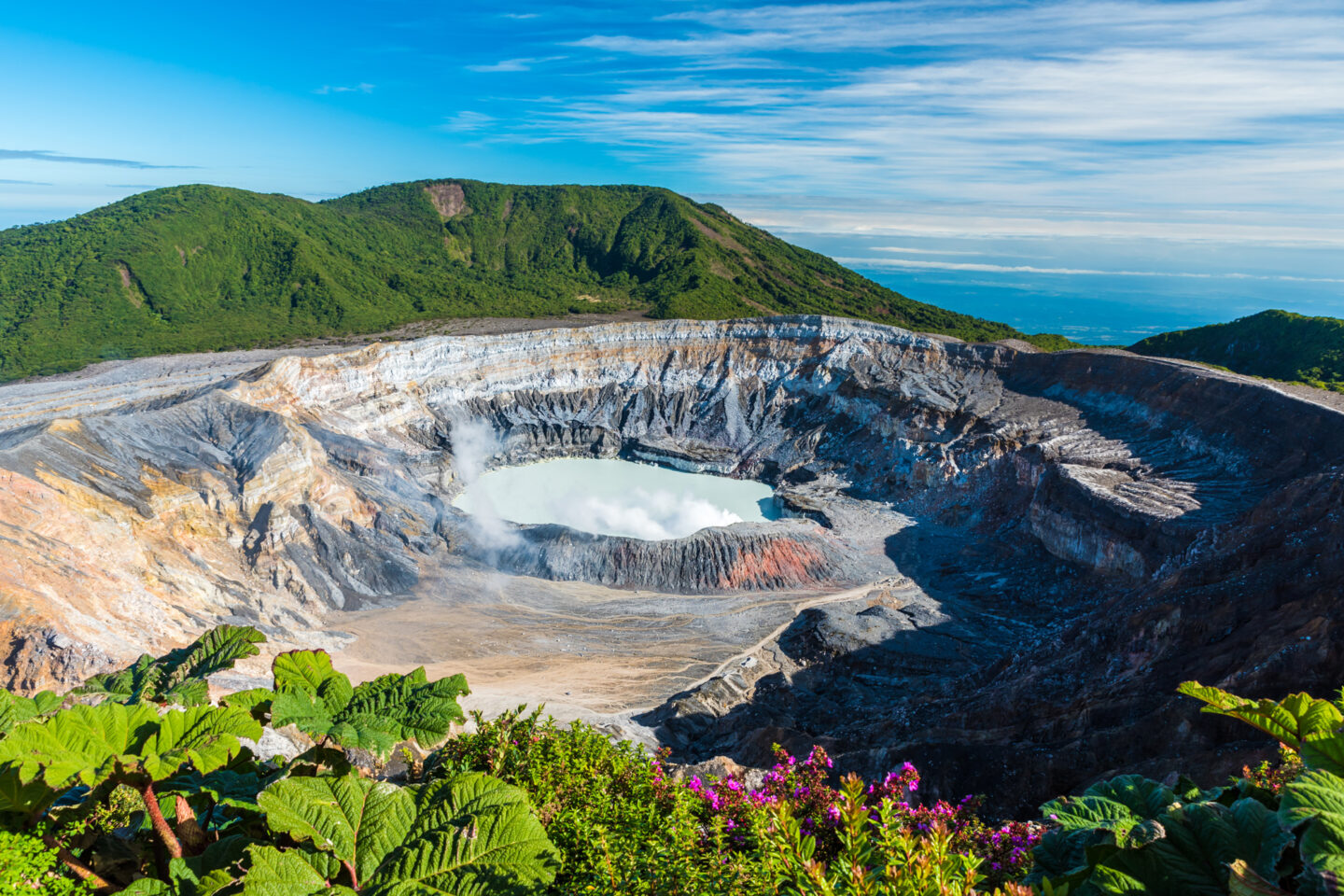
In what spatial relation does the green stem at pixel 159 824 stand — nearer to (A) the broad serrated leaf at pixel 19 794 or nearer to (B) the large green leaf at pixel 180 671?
(A) the broad serrated leaf at pixel 19 794

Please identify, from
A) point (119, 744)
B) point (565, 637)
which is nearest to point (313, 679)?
point (119, 744)

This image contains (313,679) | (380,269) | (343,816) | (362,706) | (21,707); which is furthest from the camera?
(380,269)

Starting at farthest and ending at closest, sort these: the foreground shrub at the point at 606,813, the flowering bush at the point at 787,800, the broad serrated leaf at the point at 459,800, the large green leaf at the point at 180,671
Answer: the flowering bush at the point at 787,800 → the large green leaf at the point at 180,671 → the foreground shrub at the point at 606,813 → the broad serrated leaf at the point at 459,800

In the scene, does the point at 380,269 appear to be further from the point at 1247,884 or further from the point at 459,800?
the point at 1247,884

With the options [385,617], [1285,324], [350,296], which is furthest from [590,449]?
[1285,324]

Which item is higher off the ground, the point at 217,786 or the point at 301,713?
the point at 301,713

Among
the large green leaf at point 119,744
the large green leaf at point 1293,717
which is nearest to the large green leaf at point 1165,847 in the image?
the large green leaf at point 1293,717

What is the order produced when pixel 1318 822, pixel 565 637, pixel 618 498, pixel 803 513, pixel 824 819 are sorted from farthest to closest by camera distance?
pixel 618 498, pixel 803 513, pixel 565 637, pixel 824 819, pixel 1318 822
